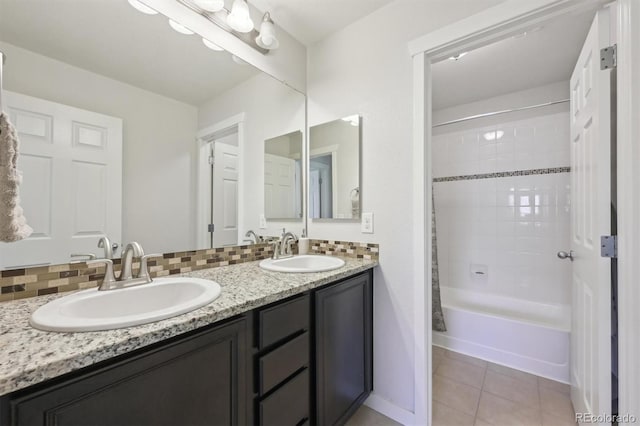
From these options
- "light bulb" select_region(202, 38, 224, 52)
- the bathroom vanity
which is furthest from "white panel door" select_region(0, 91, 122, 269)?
"light bulb" select_region(202, 38, 224, 52)

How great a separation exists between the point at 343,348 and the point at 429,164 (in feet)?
3.43

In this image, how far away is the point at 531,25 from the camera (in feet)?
3.74

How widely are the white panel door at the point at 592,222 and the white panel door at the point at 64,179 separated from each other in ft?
6.51

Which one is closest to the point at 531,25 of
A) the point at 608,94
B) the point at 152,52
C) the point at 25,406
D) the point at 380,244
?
the point at 608,94

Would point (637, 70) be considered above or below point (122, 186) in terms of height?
above

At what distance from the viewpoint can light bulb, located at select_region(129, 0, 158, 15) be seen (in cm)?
109

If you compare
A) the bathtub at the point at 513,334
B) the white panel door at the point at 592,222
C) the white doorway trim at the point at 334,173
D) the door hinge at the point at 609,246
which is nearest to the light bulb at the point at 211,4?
the white doorway trim at the point at 334,173

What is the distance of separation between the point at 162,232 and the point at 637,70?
6.50 ft

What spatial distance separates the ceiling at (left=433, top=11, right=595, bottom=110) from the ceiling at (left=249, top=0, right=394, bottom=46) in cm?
76

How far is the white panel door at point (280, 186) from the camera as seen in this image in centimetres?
178

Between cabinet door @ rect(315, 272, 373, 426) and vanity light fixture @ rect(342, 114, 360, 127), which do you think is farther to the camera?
vanity light fixture @ rect(342, 114, 360, 127)

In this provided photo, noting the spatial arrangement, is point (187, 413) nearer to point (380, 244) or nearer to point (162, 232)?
point (162, 232)

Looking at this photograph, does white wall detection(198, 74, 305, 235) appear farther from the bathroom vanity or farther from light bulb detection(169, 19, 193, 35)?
the bathroom vanity

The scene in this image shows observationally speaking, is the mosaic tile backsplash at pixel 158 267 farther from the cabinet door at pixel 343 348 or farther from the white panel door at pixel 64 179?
the cabinet door at pixel 343 348
